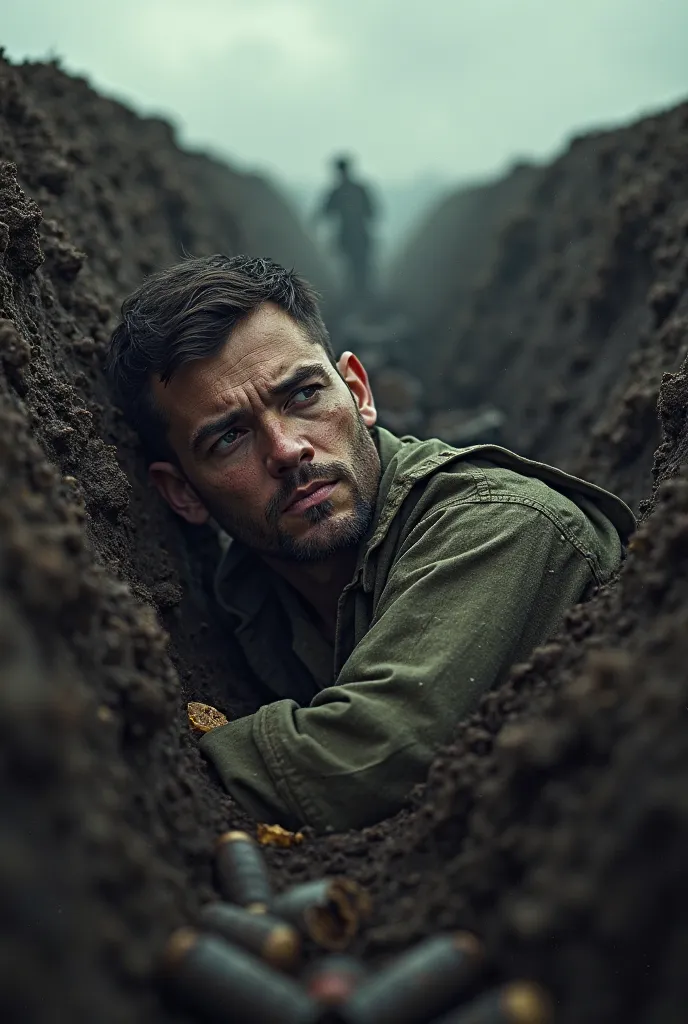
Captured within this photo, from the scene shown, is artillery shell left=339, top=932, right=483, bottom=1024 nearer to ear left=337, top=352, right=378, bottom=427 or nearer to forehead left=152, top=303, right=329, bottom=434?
forehead left=152, top=303, right=329, bottom=434

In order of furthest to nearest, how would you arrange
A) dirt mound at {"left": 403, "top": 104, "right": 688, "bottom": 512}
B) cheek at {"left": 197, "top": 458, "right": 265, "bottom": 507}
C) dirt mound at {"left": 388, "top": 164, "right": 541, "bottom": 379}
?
dirt mound at {"left": 388, "top": 164, "right": 541, "bottom": 379}
dirt mound at {"left": 403, "top": 104, "right": 688, "bottom": 512}
cheek at {"left": 197, "top": 458, "right": 265, "bottom": 507}

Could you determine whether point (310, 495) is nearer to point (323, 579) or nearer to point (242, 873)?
point (323, 579)

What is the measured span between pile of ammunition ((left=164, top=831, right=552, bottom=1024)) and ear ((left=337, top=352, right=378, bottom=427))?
216cm

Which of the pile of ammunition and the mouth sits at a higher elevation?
the mouth

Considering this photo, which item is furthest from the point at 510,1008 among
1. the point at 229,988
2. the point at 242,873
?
the point at 242,873

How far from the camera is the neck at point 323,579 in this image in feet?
10.3

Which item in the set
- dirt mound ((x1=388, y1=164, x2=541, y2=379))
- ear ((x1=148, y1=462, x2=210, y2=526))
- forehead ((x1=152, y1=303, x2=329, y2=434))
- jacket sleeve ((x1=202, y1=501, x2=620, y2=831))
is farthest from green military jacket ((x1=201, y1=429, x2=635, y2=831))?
dirt mound ((x1=388, y1=164, x2=541, y2=379))

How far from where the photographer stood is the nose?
9.71 feet

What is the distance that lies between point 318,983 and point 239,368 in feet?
A: 6.89

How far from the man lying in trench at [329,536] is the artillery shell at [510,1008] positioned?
0.82 m

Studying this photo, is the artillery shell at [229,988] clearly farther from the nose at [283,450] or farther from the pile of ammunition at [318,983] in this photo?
the nose at [283,450]

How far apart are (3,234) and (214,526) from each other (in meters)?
1.53

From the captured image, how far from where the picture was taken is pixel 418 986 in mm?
1457

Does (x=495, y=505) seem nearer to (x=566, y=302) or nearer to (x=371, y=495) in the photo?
(x=371, y=495)
